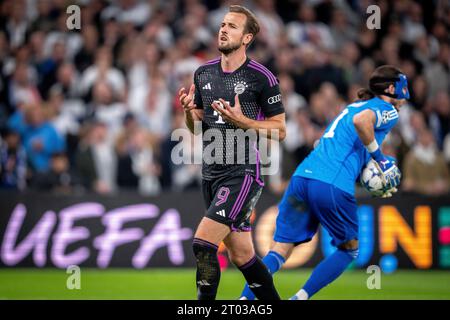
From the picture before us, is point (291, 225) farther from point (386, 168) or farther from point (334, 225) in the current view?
point (386, 168)

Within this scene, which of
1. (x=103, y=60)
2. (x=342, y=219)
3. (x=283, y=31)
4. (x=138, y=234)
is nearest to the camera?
(x=342, y=219)

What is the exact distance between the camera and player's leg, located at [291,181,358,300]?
7.94 m

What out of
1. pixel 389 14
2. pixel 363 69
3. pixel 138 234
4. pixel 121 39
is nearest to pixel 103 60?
pixel 121 39

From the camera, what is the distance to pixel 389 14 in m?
17.6

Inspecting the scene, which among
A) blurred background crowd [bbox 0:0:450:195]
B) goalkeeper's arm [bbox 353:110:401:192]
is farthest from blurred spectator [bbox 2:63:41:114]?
goalkeeper's arm [bbox 353:110:401:192]

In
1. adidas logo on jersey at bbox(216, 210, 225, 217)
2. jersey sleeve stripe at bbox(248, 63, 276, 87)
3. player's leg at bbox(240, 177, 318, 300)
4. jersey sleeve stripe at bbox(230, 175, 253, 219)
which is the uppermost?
jersey sleeve stripe at bbox(248, 63, 276, 87)

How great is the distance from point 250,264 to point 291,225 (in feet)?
3.14

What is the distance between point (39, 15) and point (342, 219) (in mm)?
9738

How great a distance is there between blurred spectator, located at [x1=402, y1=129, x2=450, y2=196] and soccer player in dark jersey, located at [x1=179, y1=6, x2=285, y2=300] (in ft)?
24.1

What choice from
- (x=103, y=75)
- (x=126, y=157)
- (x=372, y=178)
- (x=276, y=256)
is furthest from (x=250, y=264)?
(x=103, y=75)

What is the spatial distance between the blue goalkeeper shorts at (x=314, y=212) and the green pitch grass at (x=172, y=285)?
1.69 metres

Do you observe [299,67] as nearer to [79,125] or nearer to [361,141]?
[79,125]

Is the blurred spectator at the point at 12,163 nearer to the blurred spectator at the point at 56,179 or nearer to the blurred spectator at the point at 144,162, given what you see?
the blurred spectator at the point at 56,179

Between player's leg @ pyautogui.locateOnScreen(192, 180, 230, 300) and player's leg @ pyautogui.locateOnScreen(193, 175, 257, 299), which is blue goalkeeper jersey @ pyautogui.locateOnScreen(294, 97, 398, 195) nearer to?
player's leg @ pyautogui.locateOnScreen(193, 175, 257, 299)
